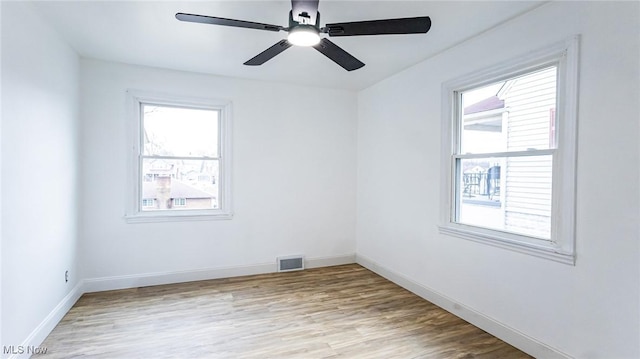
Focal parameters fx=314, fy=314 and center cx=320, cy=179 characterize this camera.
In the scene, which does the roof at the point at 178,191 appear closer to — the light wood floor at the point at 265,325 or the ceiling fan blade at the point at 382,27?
the light wood floor at the point at 265,325

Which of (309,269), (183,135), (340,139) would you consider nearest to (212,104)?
(183,135)

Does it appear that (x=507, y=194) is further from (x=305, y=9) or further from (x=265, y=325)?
(x=265, y=325)

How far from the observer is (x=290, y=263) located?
4.45 m

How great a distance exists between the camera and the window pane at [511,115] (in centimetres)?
236

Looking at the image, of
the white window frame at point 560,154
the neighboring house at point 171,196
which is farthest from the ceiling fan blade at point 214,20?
the neighboring house at point 171,196

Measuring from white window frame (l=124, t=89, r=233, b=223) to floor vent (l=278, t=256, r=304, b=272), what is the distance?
0.96 metres

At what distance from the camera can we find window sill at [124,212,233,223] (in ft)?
12.3

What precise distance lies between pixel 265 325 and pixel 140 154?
8.27 feet

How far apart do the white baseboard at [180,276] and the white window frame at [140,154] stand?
2.21 feet

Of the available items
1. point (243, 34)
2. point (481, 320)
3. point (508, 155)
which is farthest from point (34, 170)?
point (481, 320)

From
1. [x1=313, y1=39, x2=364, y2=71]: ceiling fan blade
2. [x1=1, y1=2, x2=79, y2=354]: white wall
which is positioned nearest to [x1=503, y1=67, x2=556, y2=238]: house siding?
[x1=313, y1=39, x2=364, y2=71]: ceiling fan blade

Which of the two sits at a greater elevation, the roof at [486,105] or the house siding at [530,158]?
the roof at [486,105]

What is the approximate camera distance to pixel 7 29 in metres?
2.06

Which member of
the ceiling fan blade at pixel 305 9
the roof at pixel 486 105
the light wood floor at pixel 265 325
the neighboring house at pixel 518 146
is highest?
the ceiling fan blade at pixel 305 9
